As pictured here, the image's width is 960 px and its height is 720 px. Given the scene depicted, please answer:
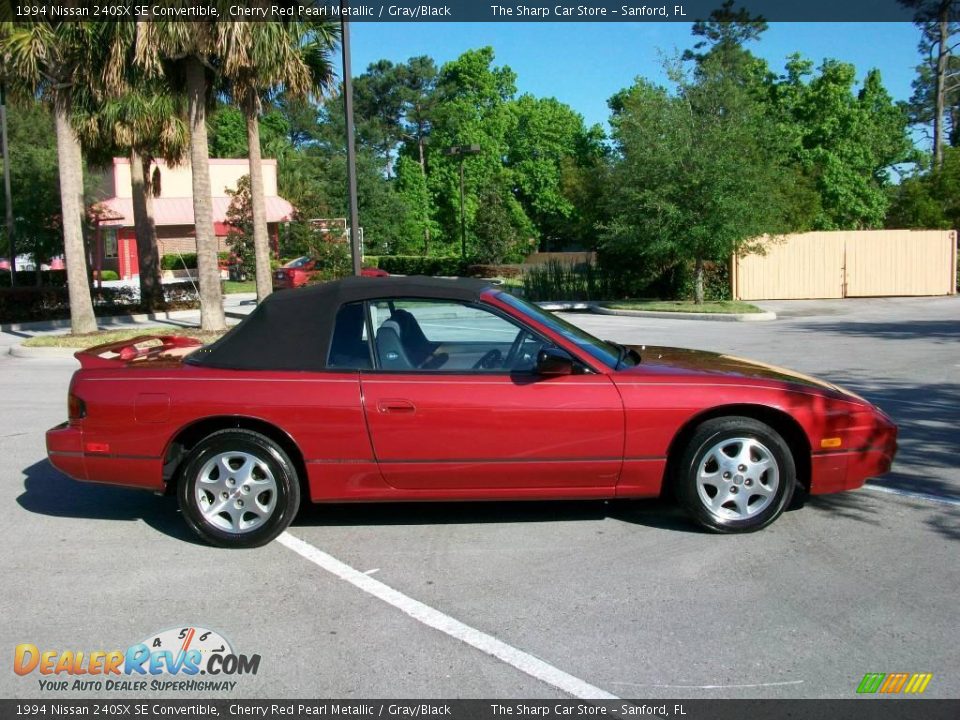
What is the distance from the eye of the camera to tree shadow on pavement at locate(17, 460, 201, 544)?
20.4 feet

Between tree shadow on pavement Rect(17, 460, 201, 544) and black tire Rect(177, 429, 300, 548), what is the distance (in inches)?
14.7

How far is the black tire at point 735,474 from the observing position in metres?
5.49

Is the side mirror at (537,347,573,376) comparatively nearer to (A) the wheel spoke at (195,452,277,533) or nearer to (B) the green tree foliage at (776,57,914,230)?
(A) the wheel spoke at (195,452,277,533)

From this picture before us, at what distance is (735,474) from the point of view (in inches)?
217

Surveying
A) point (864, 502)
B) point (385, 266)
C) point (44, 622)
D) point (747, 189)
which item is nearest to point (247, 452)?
point (44, 622)

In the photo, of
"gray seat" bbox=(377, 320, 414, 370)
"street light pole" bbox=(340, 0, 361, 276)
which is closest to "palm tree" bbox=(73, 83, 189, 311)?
"street light pole" bbox=(340, 0, 361, 276)

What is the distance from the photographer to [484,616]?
4.55 meters

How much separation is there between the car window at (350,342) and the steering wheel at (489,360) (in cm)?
66

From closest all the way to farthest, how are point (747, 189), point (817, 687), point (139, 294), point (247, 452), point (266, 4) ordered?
1. point (817, 687)
2. point (247, 452)
3. point (266, 4)
4. point (747, 189)
5. point (139, 294)

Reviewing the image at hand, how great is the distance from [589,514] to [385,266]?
1986 inches

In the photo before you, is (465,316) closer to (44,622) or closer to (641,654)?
(641,654)

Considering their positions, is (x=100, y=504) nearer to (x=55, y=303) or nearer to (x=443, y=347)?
(x=443, y=347)

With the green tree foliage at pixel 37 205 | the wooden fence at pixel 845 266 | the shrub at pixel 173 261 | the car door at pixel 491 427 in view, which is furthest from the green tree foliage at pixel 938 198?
the shrub at pixel 173 261

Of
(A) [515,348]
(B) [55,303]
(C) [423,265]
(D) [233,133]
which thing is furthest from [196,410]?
(D) [233,133]
